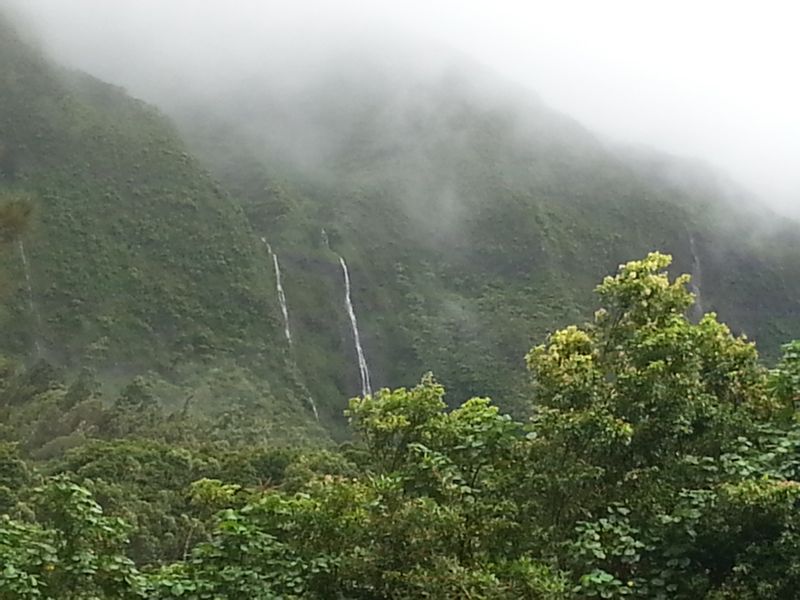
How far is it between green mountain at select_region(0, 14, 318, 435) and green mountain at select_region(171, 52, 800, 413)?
14.8 feet

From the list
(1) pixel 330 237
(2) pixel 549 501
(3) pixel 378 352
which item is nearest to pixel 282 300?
(3) pixel 378 352

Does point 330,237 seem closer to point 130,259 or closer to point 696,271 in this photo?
point 130,259

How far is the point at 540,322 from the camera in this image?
238 ft

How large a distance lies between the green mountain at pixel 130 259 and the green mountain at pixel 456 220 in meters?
4.52

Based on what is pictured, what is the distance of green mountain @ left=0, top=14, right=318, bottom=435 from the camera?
59969mm

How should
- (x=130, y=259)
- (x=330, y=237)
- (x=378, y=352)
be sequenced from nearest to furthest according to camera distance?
1. (x=130, y=259)
2. (x=378, y=352)
3. (x=330, y=237)

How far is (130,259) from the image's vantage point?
225ft

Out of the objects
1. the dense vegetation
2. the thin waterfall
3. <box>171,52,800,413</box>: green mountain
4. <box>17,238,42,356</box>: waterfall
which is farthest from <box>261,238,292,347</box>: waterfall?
the dense vegetation

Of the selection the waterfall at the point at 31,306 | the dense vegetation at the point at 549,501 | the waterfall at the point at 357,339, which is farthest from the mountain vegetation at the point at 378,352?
the waterfall at the point at 357,339

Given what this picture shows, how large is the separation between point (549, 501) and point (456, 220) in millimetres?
82663

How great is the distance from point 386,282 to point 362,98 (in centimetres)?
3992

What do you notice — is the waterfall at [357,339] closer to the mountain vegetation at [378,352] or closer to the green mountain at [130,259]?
the mountain vegetation at [378,352]

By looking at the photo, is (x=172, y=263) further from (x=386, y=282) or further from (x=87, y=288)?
(x=386, y=282)

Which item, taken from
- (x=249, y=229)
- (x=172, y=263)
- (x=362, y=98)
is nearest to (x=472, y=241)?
(x=249, y=229)
